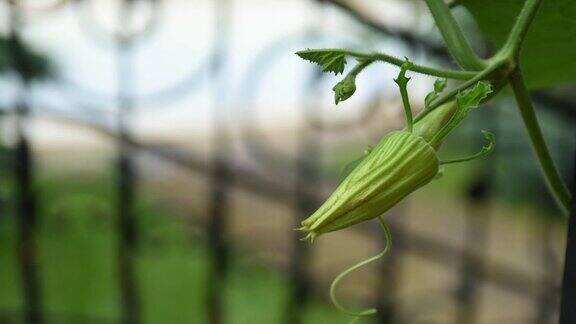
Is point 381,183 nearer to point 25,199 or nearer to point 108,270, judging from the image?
point 25,199

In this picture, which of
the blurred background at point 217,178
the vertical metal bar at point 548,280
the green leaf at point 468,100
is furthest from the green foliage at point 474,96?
the vertical metal bar at point 548,280

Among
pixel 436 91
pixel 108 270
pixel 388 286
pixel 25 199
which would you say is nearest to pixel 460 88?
pixel 436 91

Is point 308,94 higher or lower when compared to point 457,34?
lower

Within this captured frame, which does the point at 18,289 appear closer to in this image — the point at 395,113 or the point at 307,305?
the point at 307,305

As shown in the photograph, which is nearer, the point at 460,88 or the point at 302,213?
the point at 460,88

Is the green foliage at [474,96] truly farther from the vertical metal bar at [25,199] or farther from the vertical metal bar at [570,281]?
the vertical metal bar at [25,199]

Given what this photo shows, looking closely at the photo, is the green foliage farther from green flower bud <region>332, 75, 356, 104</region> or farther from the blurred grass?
the blurred grass

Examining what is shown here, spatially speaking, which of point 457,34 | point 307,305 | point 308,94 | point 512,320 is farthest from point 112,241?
point 457,34
